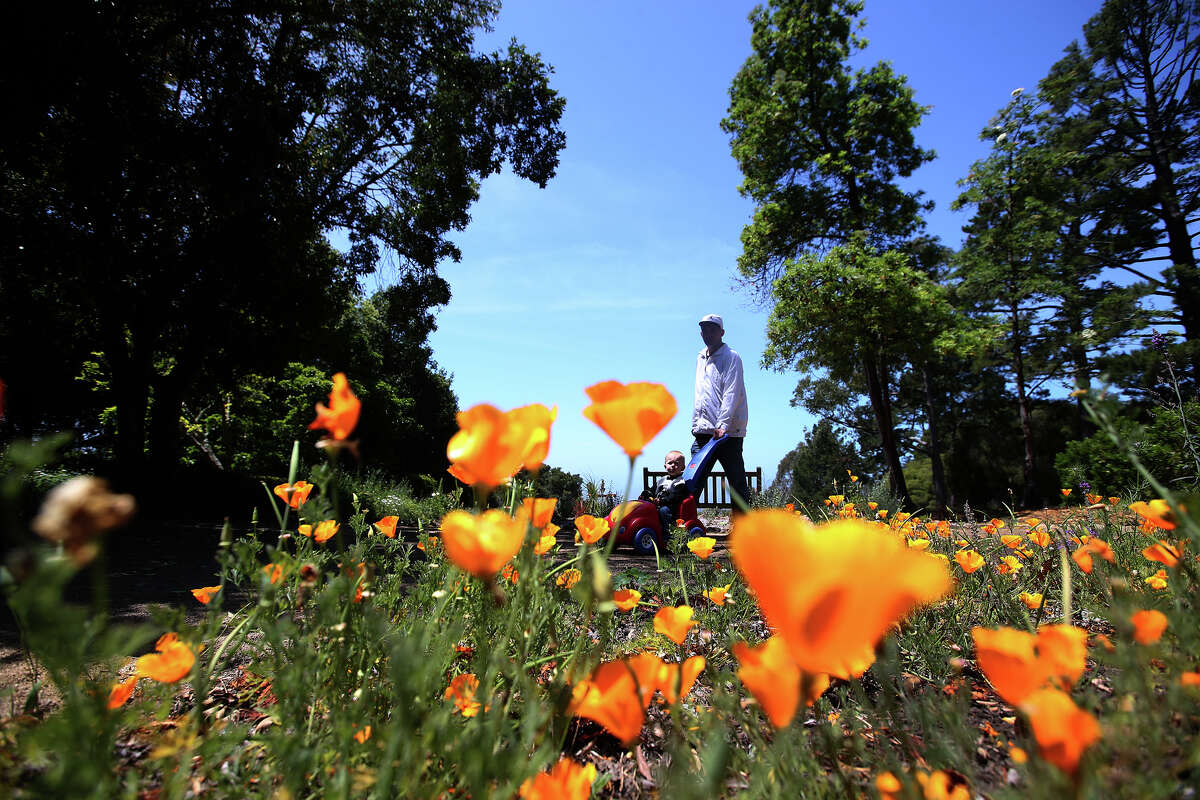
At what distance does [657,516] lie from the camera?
14.2 ft

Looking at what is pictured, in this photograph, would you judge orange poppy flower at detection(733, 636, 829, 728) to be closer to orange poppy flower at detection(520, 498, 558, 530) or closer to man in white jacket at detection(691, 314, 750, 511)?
orange poppy flower at detection(520, 498, 558, 530)

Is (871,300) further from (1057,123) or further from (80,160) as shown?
(80,160)

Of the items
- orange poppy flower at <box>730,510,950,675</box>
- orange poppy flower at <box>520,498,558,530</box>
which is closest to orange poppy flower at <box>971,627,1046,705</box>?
orange poppy flower at <box>730,510,950,675</box>

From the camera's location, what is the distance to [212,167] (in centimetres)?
686

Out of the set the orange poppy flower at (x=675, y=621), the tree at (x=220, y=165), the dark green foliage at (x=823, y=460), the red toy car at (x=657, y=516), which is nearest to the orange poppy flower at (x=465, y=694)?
the orange poppy flower at (x=675, y=621)

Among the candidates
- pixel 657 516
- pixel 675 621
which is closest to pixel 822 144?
pixel 657 516

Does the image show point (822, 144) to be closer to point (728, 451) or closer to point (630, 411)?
point (728, 451)

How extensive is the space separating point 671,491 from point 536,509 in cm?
393

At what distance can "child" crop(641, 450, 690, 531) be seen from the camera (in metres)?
4.46

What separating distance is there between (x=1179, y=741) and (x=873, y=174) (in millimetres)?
14967

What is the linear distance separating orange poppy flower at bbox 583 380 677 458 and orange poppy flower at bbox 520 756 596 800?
410mm

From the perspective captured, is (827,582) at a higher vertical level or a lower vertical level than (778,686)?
higher

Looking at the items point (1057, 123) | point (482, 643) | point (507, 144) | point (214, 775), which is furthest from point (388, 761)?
point (1057, 123)

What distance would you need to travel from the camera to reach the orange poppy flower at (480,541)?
23.5 inches
